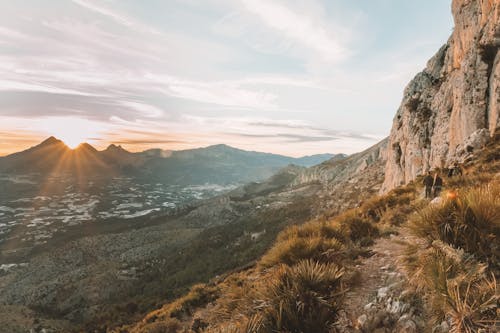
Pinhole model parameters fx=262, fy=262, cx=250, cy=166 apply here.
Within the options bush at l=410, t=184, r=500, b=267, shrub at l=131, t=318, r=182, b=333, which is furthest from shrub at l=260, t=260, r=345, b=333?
shrub at l=131, t=318, r=182, b=333

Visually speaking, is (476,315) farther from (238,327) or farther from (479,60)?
(479,60)

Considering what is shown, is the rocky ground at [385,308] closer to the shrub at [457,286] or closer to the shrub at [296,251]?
the shrub at [457,286]

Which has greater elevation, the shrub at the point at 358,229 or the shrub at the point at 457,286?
the shrub at the point at 457,286

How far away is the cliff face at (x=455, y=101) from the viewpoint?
Result: 25641mm

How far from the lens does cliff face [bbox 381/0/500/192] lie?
25.6m

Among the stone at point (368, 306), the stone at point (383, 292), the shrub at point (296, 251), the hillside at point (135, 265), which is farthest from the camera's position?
the hillside at point (135, 265)

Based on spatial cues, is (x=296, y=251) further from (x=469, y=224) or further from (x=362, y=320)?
(x=469, y=224)

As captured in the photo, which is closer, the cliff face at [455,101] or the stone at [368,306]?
the stone at [368,306]

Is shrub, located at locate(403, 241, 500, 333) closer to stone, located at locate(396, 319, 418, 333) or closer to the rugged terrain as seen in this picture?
the rugged terrain

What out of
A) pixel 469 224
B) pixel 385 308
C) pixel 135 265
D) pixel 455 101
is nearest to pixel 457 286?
pixel 385 308

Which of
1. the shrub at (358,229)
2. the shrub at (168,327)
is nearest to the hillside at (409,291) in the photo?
the shrub at (358,229)

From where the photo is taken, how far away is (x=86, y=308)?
192 ft

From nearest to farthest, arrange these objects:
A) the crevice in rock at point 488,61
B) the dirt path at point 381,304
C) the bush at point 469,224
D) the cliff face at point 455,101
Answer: the dirt path at point 381,304
the bush at point 469,224
the cliff face at point 455,101
the crevice in rock at point 488,61

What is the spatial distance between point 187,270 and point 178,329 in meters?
62.6
